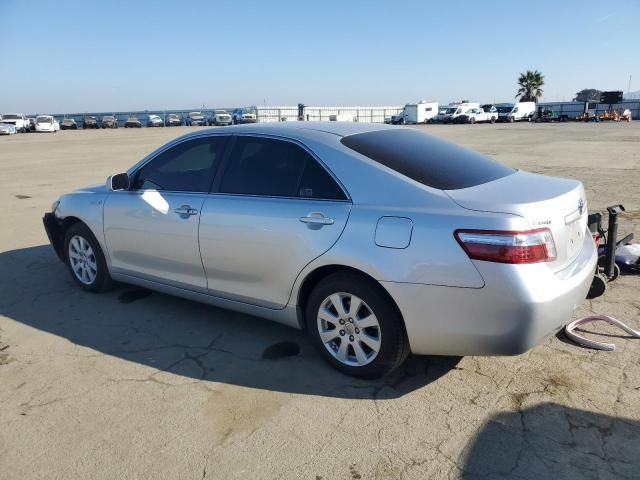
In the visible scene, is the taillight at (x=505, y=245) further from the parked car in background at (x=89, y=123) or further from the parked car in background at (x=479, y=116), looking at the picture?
the parked car in background at (x=89, y=123)

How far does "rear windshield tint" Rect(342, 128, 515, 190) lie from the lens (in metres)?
3.20

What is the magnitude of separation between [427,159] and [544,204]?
0.83 meters

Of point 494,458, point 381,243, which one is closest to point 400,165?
point 381,243

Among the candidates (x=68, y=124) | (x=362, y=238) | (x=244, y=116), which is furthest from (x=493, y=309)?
(x=68, y=124)

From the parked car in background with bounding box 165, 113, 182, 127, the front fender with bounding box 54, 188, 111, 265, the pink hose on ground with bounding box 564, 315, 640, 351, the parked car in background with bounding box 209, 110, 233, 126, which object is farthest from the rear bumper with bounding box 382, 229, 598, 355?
the parked car in background with bounding box 165, 113, 182, 127

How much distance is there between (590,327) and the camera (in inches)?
156

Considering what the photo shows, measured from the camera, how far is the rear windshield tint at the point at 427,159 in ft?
10.5

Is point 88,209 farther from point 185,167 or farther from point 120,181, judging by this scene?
point 185,167

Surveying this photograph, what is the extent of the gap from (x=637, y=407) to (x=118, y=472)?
2.78m

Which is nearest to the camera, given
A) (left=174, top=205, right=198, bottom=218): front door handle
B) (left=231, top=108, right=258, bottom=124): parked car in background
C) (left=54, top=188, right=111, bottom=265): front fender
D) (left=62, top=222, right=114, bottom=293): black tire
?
(left=174, top=205, right=198, bottom=218): front door handle

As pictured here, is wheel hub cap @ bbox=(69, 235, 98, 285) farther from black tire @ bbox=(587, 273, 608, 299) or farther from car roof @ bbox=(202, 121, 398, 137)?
black tire @ bbox=(587, 273, 608, 299)

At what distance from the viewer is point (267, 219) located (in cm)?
348

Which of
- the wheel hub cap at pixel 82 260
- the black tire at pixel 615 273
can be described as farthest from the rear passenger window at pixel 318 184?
the black tire at pixel 615 273

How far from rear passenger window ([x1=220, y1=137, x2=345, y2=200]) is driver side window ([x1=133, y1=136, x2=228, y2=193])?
7.3 inches
